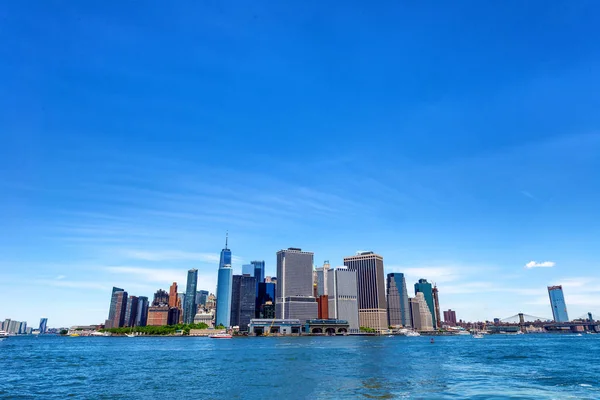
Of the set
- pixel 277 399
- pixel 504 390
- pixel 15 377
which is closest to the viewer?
pixel 277 399

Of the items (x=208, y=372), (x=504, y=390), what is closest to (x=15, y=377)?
(x=208, y=372)

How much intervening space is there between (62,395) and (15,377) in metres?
22.3

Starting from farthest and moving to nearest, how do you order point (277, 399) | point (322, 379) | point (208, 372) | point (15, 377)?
1. point (208, 372)
2. point (15, 377)
3. point (322, 379)
4. point (277, 399)

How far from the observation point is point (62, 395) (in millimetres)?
40969

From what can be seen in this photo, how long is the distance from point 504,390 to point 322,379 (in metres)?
20.9

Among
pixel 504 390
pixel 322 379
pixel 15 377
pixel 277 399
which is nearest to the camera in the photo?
pixel 277 399

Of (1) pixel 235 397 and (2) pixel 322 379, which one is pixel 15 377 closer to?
(1) pixel 235 397

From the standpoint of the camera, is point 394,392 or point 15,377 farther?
point 15,377

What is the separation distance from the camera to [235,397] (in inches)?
1506

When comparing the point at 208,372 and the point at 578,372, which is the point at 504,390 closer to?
the point at 578,372

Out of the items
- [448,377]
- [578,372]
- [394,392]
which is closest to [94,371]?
[394,392]

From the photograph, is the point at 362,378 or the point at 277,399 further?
the point at 362,378

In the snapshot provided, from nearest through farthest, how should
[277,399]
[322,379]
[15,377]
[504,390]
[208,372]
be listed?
1. [277,399]
2. [504,390]
3. [322,379]
4. [15,377]
5. [208,372]

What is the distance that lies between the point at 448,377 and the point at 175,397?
34367 mm
